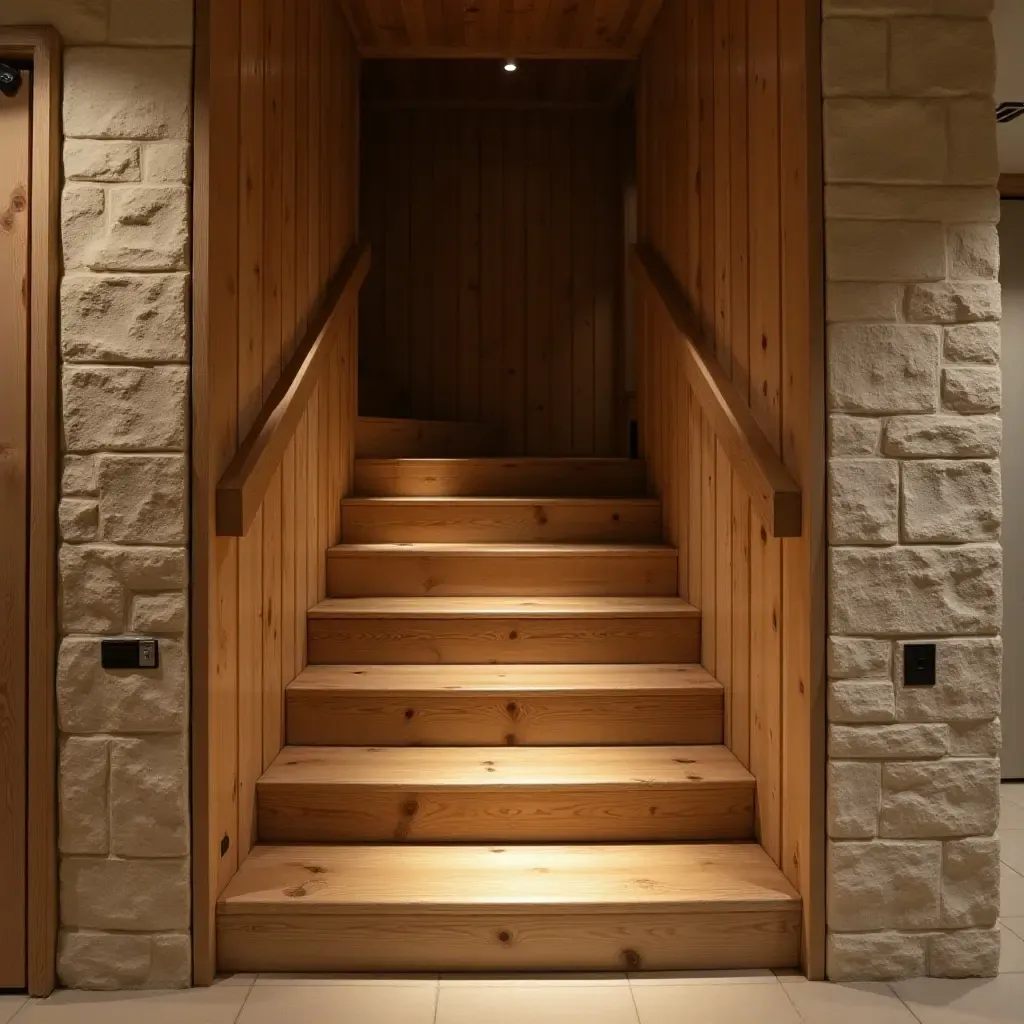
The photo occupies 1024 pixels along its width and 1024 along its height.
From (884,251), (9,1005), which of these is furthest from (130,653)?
(884,251)

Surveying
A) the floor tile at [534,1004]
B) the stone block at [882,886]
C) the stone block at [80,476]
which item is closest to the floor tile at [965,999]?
the stone block at [882,886]

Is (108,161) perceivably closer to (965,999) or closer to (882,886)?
(882,886)

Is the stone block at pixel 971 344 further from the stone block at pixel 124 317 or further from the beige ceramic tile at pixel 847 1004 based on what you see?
the stone block at pixel 124 317

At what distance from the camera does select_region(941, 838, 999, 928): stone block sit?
204 cm

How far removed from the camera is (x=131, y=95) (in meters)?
1.98

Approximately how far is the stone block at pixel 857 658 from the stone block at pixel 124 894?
1480 millimetres

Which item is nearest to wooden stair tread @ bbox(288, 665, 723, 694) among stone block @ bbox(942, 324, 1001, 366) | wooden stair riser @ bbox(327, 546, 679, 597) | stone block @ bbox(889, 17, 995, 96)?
wooden stair riser @ bbox(327, 546, 679, 597)

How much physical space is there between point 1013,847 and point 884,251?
194 centimetres

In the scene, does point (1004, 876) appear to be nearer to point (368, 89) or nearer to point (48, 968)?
point (48, 968)

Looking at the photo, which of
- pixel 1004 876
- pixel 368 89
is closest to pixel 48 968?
pixel 1004 876

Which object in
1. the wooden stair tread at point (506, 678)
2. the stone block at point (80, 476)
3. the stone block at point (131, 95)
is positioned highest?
the stone block at point (131, 95)

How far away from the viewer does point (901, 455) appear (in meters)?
2.03

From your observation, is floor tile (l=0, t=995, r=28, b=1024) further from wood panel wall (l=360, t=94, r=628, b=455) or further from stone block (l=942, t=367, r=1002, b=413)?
wood panel wall (l=360, t=94, r=628, b=455)

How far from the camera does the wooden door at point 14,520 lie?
200 cm
